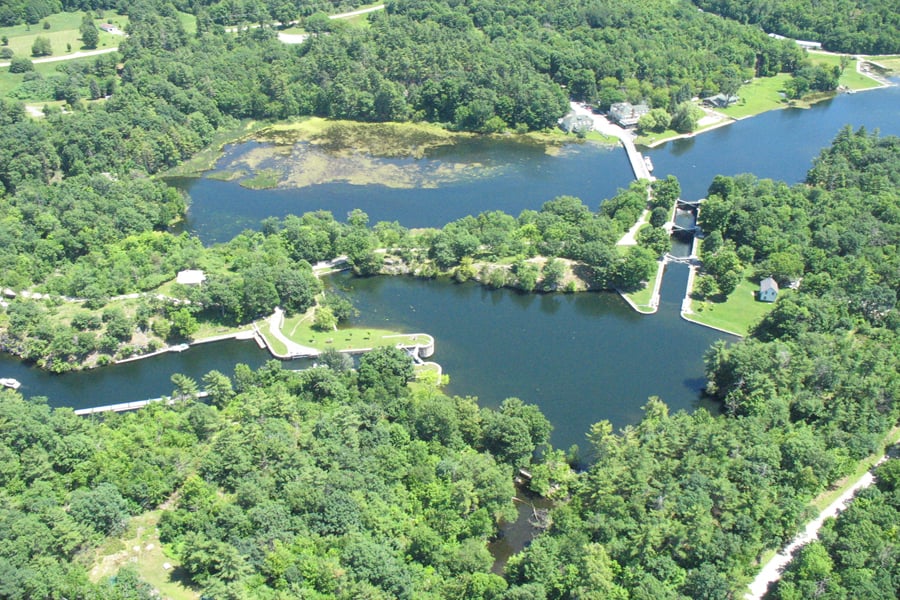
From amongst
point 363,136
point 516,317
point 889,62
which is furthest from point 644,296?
point 889,62

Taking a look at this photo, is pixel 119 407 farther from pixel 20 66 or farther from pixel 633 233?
pixel 20 66

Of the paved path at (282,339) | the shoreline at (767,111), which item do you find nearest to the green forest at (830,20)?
the shoreline at (767,111)

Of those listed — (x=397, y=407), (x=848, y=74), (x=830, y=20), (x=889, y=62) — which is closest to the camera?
(x=397, y=407)

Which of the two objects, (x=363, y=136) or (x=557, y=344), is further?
(x=363, y=136)

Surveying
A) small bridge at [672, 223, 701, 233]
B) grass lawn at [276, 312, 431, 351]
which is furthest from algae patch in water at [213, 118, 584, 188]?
grass lawn at [276, 312, 431, 351]

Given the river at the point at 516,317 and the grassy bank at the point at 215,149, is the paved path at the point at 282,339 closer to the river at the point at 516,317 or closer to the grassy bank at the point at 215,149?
the river at the point at 516,317

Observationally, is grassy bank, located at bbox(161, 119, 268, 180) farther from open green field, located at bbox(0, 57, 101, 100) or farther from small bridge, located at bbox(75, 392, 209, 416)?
small bridge, located at bbox(75, 392, 209, 416)
